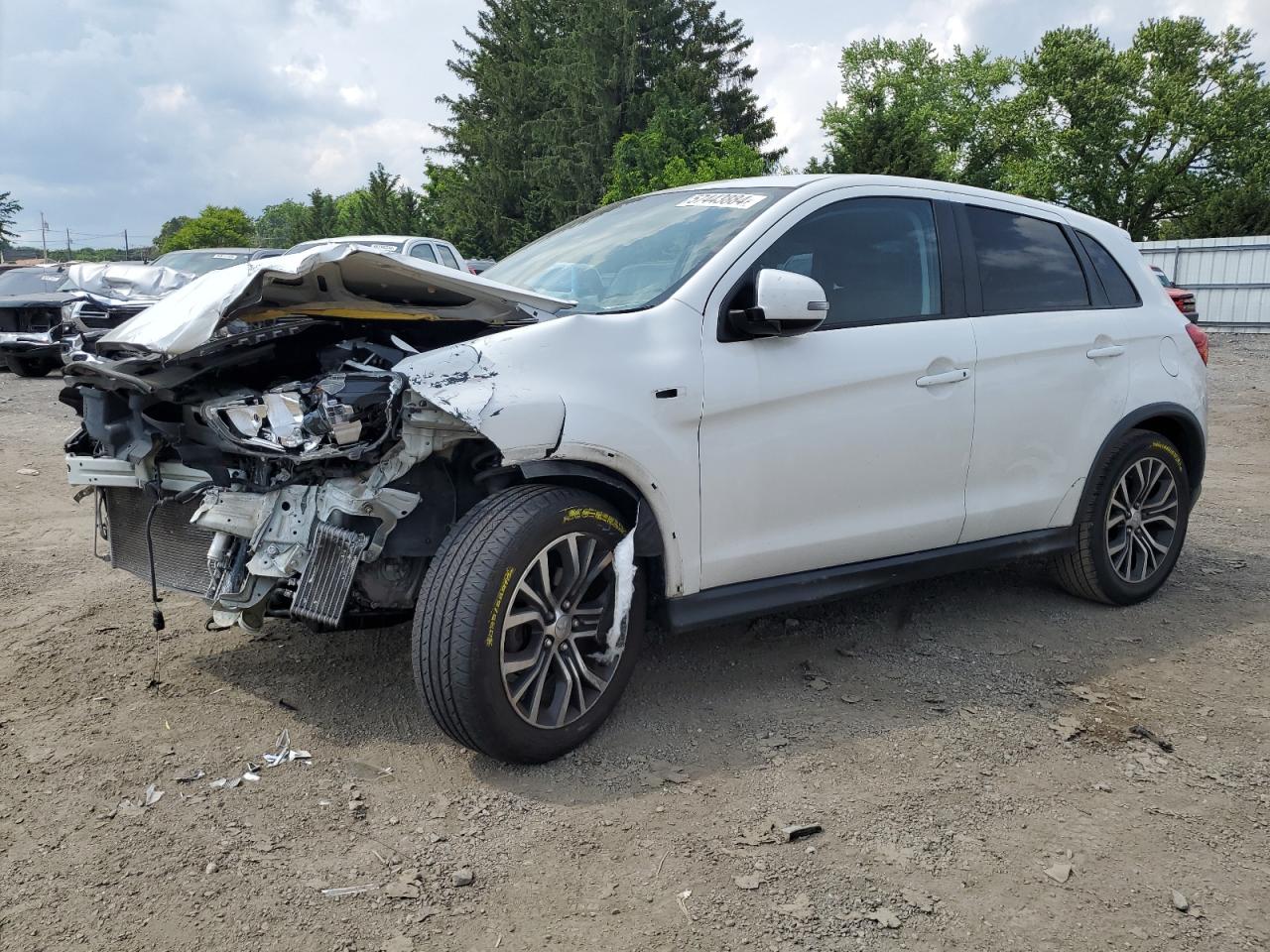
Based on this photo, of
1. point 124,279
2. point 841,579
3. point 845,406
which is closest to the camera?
point 845,406

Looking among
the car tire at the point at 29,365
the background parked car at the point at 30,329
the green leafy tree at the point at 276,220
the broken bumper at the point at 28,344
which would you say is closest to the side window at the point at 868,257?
the background parked car at the point at 30,329

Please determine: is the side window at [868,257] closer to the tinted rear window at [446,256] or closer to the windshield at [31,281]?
the tinted rear window at [446,256]

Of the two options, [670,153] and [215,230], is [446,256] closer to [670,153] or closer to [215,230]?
[670,153]

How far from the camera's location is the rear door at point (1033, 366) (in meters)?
4.27

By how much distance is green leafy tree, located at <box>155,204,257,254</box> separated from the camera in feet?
245

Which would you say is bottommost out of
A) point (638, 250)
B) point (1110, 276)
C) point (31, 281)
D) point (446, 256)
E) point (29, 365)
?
point (29, 365)

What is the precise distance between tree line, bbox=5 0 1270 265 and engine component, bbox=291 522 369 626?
3224 centimetres

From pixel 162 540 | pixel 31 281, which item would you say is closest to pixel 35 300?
pixel 31 281

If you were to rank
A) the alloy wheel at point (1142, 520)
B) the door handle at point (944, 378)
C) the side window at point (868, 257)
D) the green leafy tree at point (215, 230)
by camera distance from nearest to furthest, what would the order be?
1. the side window at point (868, 257)
2. the door handle at point (944, 378)
3. the alloy wheel at point (1142, 520)
4. the green leafy tree at point (215, 230)

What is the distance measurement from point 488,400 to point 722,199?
152cm

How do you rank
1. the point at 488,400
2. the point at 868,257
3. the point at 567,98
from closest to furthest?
1. the point at 488,400
2. the point at 868,257
3. the point at 567,98

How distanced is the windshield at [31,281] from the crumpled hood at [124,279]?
0.61m

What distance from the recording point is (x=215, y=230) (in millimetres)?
76312

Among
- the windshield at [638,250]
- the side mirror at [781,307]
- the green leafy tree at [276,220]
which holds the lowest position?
the side mirror at [781,307]
